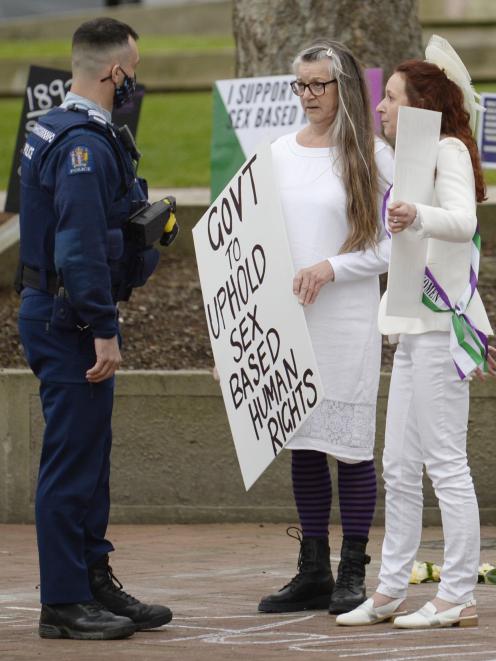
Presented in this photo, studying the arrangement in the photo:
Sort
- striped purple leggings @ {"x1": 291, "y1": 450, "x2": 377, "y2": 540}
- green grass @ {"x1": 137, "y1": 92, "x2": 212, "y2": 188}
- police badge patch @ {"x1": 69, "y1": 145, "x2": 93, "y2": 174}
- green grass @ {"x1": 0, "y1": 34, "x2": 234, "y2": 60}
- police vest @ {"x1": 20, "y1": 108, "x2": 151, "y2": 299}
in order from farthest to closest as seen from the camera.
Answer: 1. green grass @ {"x1": 0, "y1": 34, "x2": 234, "y2": 60}
2. green grass @ {"x1": 137, "y1": 92, "x2": 212, "y2": 188}
3. striped purple leggings @ {"x1": 291, "y1": 450, "x2": 377, "y2": 540}
4. police vest @ {"x1": 20, "y1": 108, "x2": 151, "y2": 299}
5. police badge patch @ {"x1": 69, "y1": 145, "x2": 93, "y2": 174}

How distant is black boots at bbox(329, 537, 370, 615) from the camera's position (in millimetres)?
5664

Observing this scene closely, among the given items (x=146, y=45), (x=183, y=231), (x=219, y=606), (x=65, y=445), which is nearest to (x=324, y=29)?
(x=183, y=231)

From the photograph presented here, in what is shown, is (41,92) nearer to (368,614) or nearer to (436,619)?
(368,614)

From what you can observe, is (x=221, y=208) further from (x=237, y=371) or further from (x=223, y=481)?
(x=223, y=481)

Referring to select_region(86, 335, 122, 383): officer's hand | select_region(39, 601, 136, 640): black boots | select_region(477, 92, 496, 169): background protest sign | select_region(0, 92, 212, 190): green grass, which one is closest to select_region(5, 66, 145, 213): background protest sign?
select_region(477, 92, 496, 169): background protest sign

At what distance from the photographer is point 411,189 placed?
5.14m

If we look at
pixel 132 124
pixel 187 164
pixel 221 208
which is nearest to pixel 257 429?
pixel 221 208

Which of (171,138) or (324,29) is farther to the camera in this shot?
(171,138)

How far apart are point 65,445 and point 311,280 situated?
1.00 m

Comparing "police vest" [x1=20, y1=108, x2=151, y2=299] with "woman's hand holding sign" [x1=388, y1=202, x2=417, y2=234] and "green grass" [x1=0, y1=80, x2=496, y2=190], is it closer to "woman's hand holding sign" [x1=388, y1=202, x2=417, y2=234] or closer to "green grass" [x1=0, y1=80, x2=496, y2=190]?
"woman's hand holding sign" [x1=388, y1=202, x2=417, y2=234]

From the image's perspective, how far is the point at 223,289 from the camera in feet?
19.3

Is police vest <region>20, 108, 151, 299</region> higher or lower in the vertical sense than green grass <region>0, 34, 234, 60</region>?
lower

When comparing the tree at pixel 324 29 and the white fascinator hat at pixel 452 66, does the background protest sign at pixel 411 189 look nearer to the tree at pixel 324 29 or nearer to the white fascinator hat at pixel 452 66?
the white fascinator hat at pixel 452 66

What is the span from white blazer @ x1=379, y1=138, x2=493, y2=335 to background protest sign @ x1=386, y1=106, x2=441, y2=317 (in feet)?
0.13
